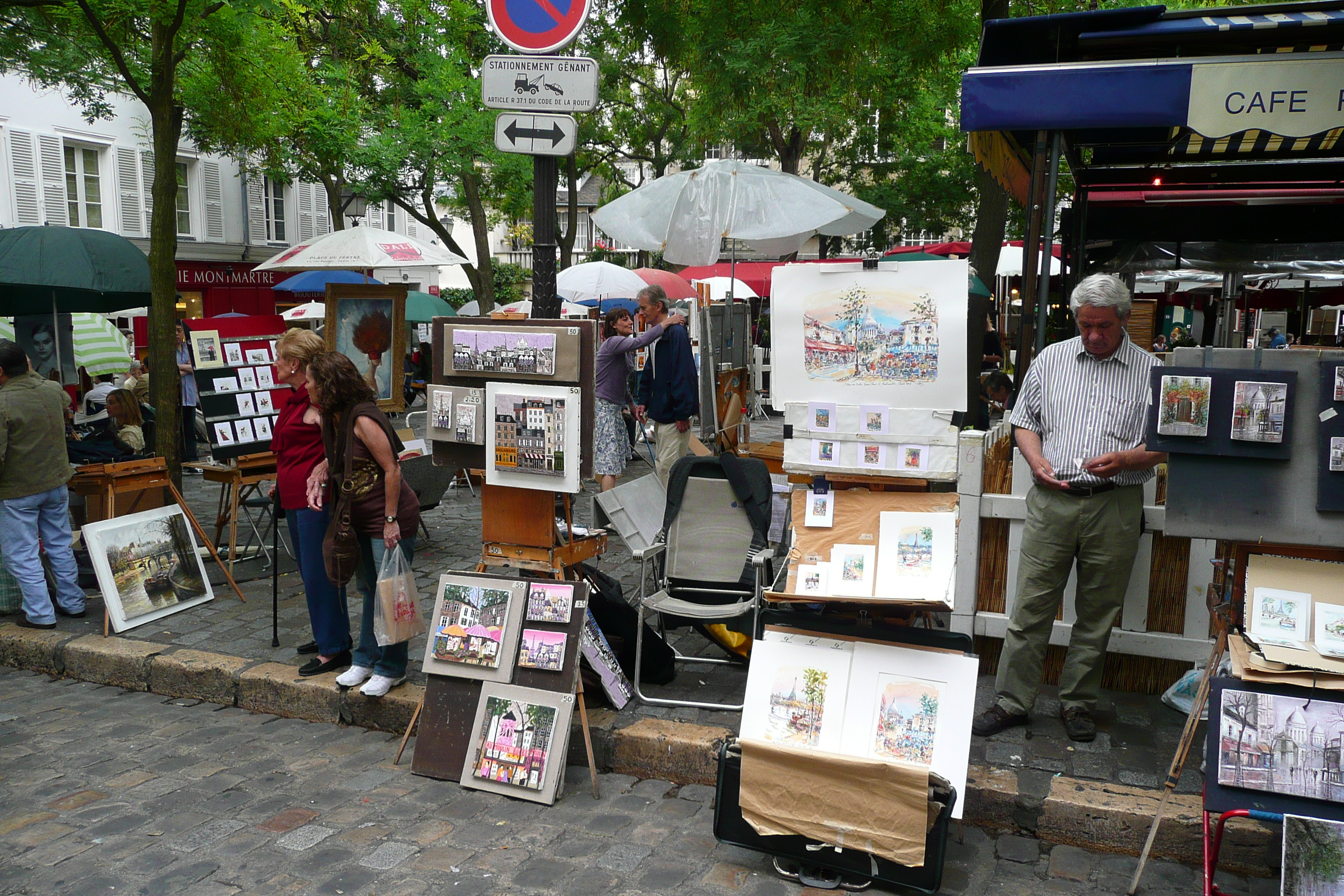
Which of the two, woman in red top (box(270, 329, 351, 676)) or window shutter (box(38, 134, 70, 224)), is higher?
window shutter (box(38, 134, 70, 224))

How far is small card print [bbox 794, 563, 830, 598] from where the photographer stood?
350cm

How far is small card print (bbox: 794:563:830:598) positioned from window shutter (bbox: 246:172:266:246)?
2617cm

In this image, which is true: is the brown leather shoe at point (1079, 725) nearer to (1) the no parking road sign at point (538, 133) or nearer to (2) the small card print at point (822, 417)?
(2) the small card print at point (822, 417)

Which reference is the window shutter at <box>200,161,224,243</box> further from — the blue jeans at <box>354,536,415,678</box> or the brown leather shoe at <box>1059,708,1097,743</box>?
the brown leather shoe at <box>1059,708,1097,743</box>

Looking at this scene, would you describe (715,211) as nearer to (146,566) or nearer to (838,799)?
(146,566)

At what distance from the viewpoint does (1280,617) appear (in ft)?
9.89

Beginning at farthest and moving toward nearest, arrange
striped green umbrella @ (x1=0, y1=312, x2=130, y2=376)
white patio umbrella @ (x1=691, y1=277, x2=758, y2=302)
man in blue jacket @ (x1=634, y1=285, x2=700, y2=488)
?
white patio umbrella @ (x1=691, y1=277, x2=758, y2=302), striped green umbrella @ (x1=0, y1=312, x2=130, y2=376), man in blue jacket @ (x1=634, y1=285, x2=700, y2=488)

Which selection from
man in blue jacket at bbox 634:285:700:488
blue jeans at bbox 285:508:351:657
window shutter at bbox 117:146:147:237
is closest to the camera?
blue jeans at bbox 285:508:351:657

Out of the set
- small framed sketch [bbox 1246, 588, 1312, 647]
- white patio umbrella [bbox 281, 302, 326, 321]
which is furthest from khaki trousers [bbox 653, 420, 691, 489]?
white patio umbrella [bbox 281, 302, 326, 321]

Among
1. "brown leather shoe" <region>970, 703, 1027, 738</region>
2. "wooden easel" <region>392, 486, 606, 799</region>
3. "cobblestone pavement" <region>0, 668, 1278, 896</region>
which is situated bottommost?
"cobblestone pavement" <region>0, 668, 1278, 896</region>

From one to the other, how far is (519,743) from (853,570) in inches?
61.3

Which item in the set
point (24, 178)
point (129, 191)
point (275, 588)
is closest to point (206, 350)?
point (275, 588)

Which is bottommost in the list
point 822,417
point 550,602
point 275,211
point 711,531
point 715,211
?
point 550,602

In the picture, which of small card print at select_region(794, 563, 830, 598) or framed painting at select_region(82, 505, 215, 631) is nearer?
small card print at select_region(794, 563, 830, 598)
